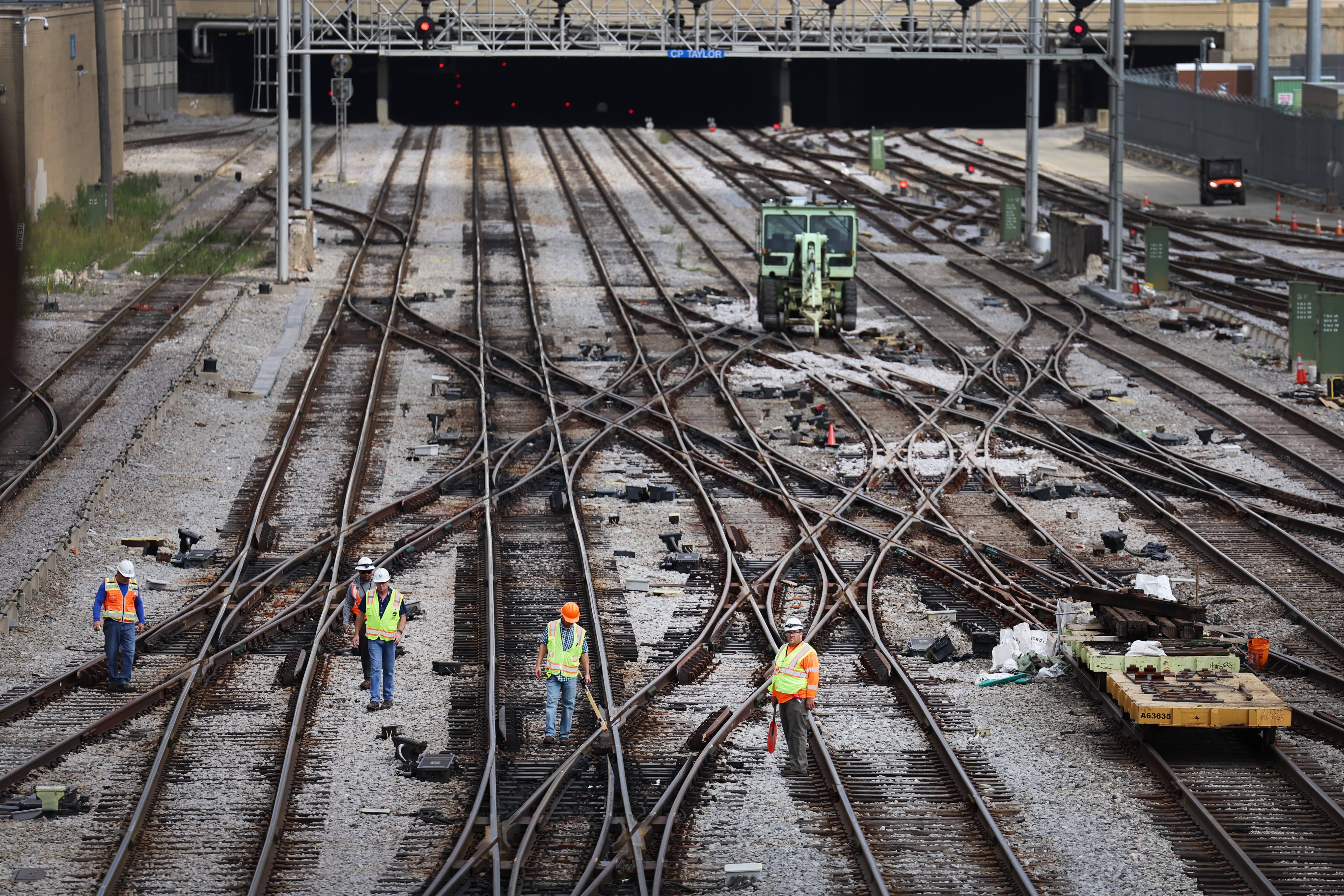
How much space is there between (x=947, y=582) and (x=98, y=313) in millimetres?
21554

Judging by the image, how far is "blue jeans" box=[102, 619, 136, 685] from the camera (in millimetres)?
14148

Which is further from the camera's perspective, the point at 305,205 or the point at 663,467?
the point at 305,205

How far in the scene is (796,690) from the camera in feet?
41.4

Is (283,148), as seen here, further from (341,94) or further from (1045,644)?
(1045,644)

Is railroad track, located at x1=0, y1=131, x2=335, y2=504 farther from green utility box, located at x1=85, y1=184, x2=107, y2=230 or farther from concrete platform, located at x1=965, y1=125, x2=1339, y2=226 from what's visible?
concrete platform, located at x1=965, y1=125, x2=1339, y2=226

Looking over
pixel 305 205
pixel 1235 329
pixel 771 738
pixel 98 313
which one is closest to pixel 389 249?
pixel 305 205

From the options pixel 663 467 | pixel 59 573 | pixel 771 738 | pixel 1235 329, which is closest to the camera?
pixel 771 738

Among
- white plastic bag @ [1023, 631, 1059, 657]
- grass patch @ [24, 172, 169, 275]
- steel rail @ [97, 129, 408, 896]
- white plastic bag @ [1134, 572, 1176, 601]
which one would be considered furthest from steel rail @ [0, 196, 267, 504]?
white plastic bag @ [1134, 572, 1176, 601]

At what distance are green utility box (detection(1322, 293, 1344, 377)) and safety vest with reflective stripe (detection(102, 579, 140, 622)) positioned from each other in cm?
1985

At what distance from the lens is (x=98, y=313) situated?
33938 millimetres

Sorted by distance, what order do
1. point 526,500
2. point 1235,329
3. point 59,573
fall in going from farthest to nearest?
point 1235,329 < point 526,500 < point 59,573

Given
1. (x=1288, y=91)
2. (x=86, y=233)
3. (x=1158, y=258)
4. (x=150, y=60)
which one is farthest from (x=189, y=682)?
(x=150, y=60)

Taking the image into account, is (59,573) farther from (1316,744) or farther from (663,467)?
(1316,744)

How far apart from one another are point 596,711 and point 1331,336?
1850 cm
